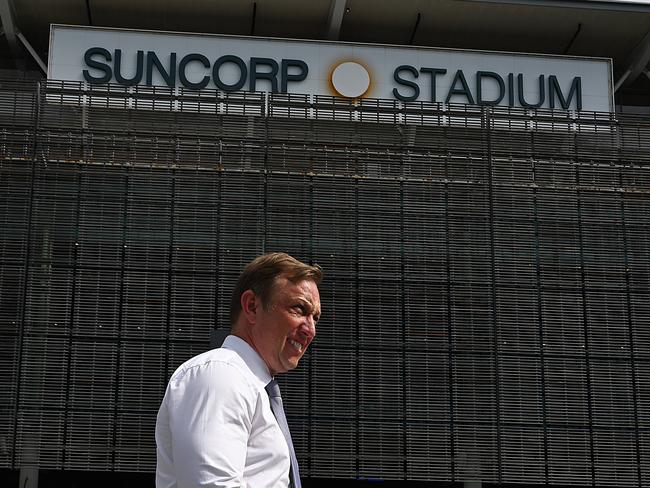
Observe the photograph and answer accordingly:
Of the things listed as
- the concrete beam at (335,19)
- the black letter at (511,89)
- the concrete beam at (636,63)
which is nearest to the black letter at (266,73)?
the concrete beam at (335,19)

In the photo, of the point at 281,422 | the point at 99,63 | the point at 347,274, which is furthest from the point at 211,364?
the point at 99,63

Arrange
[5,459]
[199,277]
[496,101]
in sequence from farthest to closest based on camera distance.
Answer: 1. [496,101]
2. [199,277]
3. [5,459]

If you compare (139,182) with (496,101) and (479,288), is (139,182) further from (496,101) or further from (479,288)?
(496,101)

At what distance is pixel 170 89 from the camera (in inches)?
485

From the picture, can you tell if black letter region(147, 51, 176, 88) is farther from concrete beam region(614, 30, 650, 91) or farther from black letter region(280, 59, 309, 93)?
concrete beam region(614, 30, 650, 91)

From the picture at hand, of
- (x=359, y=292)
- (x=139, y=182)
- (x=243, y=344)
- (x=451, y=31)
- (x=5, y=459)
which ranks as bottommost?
(x=5, y=459)

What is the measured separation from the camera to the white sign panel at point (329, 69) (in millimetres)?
15305

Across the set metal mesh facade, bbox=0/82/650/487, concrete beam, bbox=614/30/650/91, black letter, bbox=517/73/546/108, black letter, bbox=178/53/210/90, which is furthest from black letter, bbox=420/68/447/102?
concrete beam, bbox=614/30/650/91

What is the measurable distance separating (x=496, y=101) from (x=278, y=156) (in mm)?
4835

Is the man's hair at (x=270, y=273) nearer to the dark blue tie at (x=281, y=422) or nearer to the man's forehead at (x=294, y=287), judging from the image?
the man's forehead at (x=294, y=287)

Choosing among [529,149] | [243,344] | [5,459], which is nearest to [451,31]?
[529,149]

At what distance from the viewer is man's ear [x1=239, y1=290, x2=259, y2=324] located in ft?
9.51

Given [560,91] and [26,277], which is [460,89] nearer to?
[560,91]

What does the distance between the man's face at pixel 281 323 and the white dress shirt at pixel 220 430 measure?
0.27 ft
